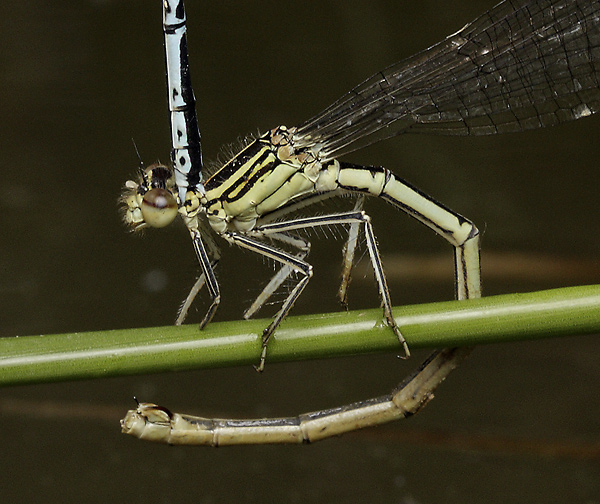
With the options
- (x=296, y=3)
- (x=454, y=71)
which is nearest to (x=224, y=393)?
Result: (x=454, y=71)

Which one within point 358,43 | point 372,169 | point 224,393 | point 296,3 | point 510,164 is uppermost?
point 296,3

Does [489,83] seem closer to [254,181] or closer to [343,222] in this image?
[343,222]

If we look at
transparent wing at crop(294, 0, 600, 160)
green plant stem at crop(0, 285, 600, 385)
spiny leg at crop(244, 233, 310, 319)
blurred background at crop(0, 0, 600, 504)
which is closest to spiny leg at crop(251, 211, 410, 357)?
Result: spiny leg at crop(244, 233, 310, 319)

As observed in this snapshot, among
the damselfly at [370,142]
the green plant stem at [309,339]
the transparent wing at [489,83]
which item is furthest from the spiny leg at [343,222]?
the green plant stem at [309,339]

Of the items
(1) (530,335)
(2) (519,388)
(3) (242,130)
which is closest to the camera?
(1) (530,335)

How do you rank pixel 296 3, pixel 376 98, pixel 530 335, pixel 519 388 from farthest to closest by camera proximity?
pixel 296 3
pixel 519 388
pixel 376 98
pixel 530 335

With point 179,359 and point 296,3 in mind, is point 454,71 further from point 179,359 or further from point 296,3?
point 296,3

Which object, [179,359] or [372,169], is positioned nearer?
[179,359]

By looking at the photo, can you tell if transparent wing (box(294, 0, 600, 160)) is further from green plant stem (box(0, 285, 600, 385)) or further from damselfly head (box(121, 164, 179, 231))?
green plant stem (box(0, 285, 600, 385))
